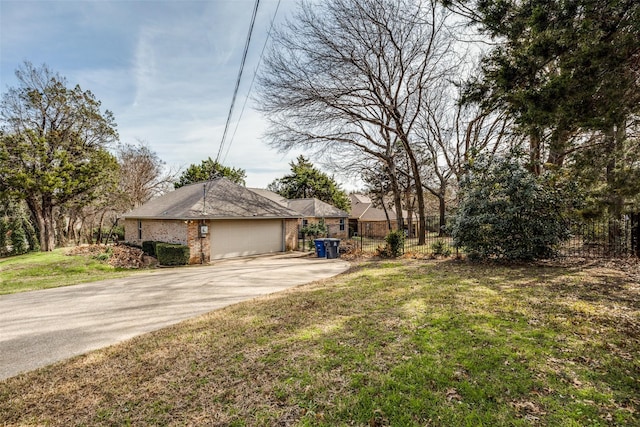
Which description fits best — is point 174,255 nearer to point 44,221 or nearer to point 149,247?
point 149,247

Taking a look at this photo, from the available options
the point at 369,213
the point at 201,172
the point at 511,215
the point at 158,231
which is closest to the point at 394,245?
the point at 511,215

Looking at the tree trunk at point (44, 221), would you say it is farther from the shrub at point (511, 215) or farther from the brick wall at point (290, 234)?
the shrub at point (511, 215)

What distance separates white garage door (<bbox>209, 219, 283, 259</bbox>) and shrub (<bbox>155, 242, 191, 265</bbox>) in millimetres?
1383

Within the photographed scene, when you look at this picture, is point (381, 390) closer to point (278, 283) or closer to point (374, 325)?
point (374, 325)

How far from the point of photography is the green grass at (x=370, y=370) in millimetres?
2623

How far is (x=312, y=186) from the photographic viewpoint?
35469 millimetres

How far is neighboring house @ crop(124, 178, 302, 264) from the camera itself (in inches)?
521

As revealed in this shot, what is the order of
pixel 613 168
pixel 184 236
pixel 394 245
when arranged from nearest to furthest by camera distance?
→ pixel 613 168 < pixel 394 245 < pixel 184 236

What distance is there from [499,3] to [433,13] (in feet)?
27.8

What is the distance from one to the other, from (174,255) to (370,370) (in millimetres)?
11617

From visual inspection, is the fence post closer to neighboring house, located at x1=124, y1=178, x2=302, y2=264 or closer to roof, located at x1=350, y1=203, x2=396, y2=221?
neighboring house, located at x1=124, y1=178, x2=302, y2=264

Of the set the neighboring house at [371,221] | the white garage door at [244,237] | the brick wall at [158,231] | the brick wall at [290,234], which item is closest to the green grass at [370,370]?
the white garage door at [244,237]

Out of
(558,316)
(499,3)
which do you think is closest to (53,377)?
(558,316)

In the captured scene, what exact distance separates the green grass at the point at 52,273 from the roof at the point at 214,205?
3.35 meters
